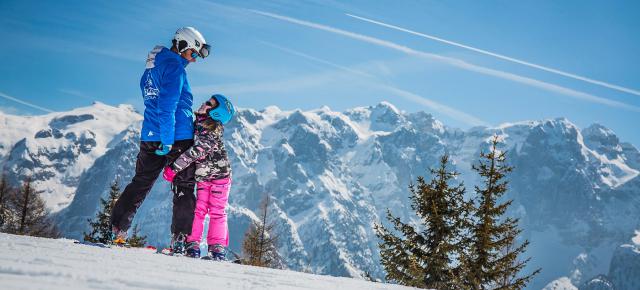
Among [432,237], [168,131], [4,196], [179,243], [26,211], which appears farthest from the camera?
[4,196]

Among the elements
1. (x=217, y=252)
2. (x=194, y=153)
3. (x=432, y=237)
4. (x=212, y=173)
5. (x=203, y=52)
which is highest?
(x=432, y=237)

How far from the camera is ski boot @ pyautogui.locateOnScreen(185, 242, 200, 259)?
18.8 feet

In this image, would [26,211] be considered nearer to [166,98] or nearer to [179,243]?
[179,243]

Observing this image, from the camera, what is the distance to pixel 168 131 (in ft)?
18.2

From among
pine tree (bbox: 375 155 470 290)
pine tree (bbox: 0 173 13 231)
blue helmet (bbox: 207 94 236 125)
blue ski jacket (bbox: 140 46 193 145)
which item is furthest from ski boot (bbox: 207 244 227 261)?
pine tree (bbox: 0 173 13 231)

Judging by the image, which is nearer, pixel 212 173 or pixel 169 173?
pixel 169 173

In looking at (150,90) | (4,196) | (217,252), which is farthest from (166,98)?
(4,196)

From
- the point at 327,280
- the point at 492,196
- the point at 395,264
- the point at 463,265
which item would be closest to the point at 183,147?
the point at 327,280

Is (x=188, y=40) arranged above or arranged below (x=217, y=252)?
above

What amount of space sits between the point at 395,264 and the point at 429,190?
2.47 m

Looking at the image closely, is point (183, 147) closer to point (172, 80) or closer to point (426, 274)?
point (172, 80)

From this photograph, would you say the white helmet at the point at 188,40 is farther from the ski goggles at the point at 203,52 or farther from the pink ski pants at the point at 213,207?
the pink ski pants at the point at 213,207

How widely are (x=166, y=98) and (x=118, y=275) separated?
10.7 feet

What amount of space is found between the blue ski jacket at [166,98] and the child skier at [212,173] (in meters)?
0.22
